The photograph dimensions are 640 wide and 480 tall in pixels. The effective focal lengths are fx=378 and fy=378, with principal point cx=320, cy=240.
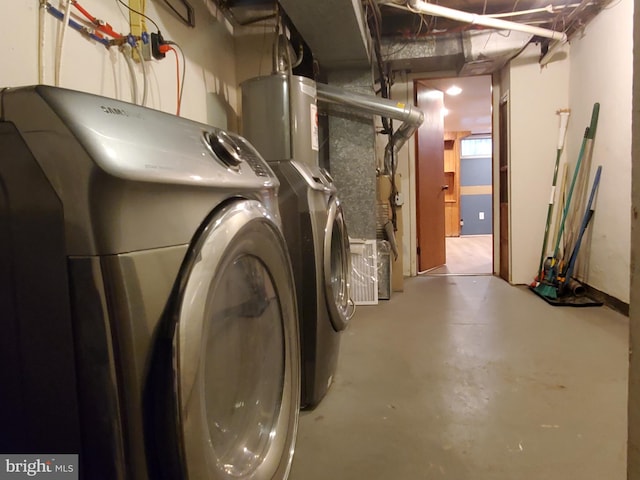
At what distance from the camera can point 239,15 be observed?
2520mm

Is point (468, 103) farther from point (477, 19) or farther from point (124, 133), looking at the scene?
point (124, 133)

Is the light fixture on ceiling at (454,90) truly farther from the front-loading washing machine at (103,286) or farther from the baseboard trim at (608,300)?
the front-loading washing machine at (103,286)

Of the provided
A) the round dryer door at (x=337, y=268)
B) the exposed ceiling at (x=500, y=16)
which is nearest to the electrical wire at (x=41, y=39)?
the round dryer door at (x=337, y=268)

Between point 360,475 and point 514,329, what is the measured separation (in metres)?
1.56

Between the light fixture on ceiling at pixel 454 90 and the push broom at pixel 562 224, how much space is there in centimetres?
214

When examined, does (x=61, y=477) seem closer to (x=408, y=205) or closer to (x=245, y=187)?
(x=245, y=187)

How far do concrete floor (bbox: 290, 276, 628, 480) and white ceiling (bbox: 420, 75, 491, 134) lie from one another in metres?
2.78

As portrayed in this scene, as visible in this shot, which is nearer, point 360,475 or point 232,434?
point 232,434

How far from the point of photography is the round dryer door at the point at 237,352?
53 cm

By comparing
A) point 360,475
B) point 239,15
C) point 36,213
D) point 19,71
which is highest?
point 239,15

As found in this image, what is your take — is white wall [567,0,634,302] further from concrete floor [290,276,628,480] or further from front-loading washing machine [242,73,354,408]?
front-loading washing machine [242,73,354,408]

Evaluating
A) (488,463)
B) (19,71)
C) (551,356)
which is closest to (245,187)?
(19,71)

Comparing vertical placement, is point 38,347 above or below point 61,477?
above

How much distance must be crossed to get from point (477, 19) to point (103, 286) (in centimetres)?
308
